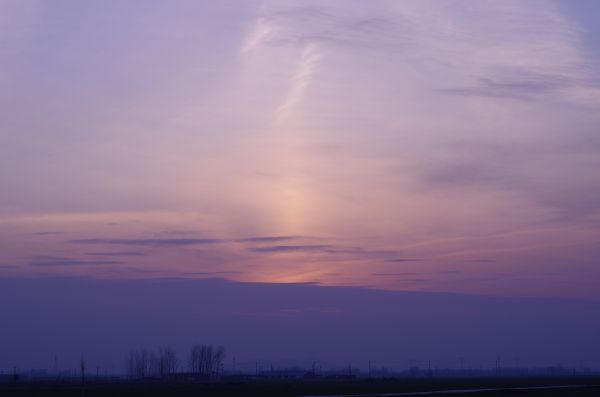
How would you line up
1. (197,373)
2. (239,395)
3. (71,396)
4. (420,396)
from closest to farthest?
(420,396) < (71,396) < (239,395) < (197,373)

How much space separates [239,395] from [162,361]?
11345 cm

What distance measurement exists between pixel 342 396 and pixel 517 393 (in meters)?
17.4

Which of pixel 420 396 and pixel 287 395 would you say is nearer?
pixel 420 396

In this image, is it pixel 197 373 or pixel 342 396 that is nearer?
pixel 342 396

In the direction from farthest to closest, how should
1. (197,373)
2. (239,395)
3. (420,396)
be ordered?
1. (197,373)
2. (239,395)
3. (420,396)

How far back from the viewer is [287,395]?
8025cm

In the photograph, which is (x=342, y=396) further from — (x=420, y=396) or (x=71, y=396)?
(x=71, y=396)

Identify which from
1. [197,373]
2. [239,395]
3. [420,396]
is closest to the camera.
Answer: [420,396]

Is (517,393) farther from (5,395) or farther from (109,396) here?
(5,395)

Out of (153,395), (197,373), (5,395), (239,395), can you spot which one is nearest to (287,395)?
(239,395)

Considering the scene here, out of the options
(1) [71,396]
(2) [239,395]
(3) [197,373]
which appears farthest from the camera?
(3) [197,373]

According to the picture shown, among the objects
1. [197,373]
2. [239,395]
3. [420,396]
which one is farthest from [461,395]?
[197,373]

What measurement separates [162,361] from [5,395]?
111m

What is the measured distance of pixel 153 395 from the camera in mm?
82062
